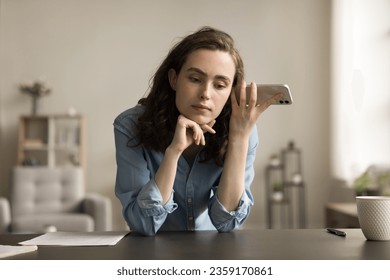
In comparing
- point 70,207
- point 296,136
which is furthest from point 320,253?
point 296,136

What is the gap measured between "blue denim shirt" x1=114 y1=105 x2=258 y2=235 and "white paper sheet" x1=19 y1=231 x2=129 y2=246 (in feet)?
0.29

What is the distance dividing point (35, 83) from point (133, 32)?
1298 mm

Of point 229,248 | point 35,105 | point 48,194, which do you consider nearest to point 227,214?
point 229,248

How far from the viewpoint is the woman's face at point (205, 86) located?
127 cm

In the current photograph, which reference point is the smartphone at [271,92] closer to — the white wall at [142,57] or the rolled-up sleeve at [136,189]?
the rolled-up sleeve at [136,189]

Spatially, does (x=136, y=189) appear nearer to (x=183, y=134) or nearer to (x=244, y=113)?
(x=183, y=134)

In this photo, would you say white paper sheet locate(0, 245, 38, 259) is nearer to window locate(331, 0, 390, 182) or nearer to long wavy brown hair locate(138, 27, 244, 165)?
long wavy brown hair locate(138, 27, 244, 165)

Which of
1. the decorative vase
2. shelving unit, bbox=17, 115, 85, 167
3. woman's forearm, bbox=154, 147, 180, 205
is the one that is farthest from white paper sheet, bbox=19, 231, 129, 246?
the decorative vase

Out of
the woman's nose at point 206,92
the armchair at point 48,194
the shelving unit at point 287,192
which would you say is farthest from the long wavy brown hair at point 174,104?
the shelving unit at point 287,192

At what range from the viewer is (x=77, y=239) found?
109 cm

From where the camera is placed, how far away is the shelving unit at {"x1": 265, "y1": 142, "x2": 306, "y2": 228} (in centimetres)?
622
